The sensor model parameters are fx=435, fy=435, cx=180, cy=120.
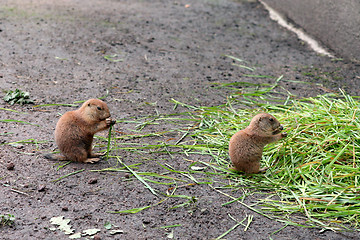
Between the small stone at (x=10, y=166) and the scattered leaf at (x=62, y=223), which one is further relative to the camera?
the small stone at (x=10, y=166)

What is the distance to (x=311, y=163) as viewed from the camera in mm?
4434

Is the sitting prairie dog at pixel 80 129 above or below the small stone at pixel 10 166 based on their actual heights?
above

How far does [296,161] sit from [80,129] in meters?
2.28

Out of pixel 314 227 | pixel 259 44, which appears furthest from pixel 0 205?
pixel 259 44

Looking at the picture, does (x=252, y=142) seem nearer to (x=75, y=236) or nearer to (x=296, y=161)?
(x=296, y=161)

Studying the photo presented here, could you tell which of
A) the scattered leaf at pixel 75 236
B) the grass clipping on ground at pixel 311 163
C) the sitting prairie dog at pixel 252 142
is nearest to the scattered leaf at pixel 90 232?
the scattered leaf at pixel 75 236

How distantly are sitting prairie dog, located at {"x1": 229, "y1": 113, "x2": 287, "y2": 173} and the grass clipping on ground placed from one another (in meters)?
0.15

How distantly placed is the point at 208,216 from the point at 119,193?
2.89ft

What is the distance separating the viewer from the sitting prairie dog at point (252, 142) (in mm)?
4422

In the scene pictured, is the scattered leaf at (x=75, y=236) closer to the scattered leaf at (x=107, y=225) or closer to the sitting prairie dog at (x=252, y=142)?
the scattered leaf at (x=107, y=225)

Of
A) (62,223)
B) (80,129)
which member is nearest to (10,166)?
(80,129)

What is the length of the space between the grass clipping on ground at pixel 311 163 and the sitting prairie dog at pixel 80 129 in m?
1.26

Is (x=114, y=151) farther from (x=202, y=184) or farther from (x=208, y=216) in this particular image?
(x=208, y=216)

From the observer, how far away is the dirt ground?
3.80 metres
